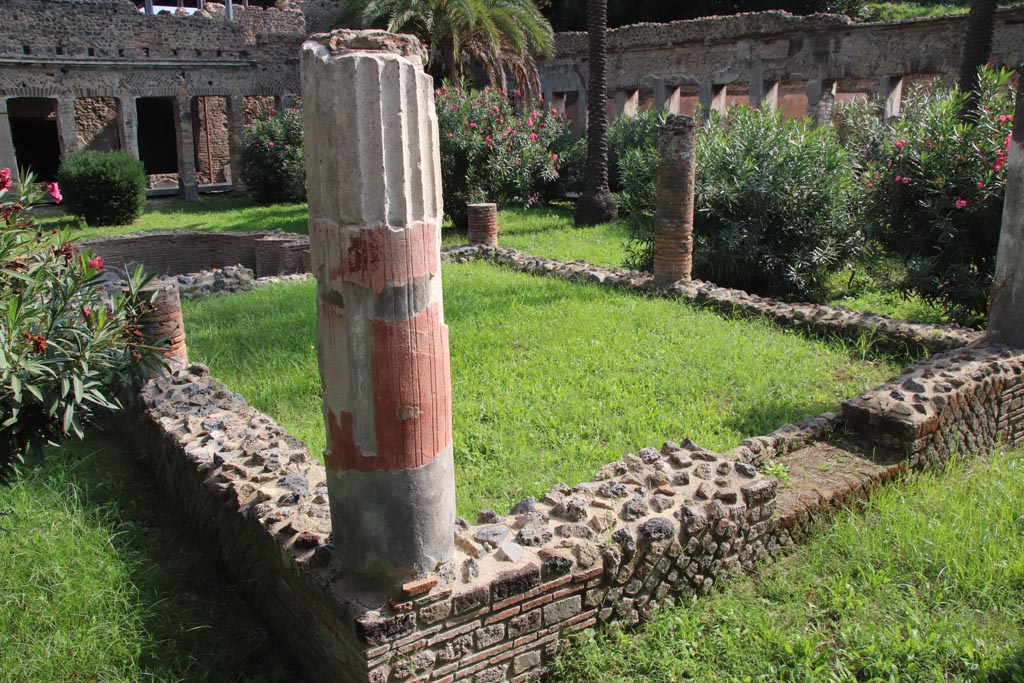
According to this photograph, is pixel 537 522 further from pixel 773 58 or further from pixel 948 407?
pixel 773 58

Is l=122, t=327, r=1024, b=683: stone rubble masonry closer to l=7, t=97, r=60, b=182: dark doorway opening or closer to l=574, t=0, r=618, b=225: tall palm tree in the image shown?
l=574, t=0, r=618, b=225: tall palm tree

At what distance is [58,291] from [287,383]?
8.35ft

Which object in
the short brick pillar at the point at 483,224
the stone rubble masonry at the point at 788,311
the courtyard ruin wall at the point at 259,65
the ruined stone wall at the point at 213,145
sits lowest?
the stone rubble masonry at the point at 788,311

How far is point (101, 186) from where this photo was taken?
1544cm

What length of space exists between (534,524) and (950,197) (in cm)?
622

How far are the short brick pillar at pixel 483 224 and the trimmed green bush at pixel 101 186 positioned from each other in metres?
7.90

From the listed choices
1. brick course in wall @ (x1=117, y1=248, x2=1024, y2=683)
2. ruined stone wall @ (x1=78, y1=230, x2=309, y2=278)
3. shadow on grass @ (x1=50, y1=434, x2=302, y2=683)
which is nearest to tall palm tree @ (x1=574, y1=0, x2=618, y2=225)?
ruined stone wall @ (x1=78, y1=230, x2=309, y2=278)

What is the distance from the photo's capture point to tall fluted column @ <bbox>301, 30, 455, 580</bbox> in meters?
2.65

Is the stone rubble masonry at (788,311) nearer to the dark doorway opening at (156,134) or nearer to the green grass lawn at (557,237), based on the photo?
the green grass lawn at (557,237)

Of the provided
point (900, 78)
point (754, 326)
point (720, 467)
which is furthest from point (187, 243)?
point (900, 78)

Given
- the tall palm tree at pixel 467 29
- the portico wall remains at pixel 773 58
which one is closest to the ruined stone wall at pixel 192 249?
the tall palm tree at pixel 467 29

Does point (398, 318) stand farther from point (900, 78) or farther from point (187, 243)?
point (900, 78)

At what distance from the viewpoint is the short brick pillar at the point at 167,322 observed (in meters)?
Answer: 5.57

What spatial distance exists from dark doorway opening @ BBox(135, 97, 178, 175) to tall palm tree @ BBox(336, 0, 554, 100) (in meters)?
7.94
